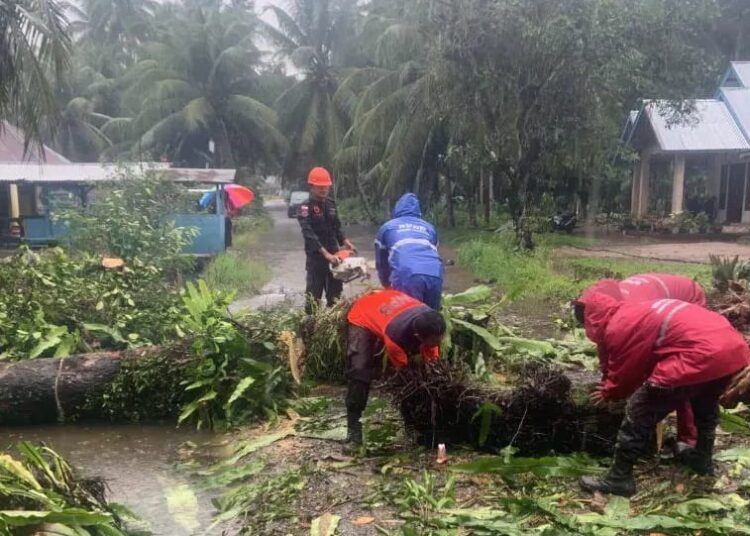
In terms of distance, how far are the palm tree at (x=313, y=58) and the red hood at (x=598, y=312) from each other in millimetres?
32382

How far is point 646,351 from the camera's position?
153 inches

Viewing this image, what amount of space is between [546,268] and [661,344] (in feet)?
34.2

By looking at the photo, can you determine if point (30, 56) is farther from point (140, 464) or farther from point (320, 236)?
point (140, 464)

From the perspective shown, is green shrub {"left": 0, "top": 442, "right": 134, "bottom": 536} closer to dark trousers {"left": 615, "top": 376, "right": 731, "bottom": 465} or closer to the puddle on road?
the puddle on road

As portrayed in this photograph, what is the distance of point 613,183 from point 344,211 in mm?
17514

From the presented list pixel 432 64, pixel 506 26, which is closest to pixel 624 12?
pixel 506 26

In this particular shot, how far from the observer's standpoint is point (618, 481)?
3973 millimetres

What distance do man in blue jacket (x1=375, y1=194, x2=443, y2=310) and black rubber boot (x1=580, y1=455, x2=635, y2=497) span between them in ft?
7.85

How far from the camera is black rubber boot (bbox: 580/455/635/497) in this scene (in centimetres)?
396

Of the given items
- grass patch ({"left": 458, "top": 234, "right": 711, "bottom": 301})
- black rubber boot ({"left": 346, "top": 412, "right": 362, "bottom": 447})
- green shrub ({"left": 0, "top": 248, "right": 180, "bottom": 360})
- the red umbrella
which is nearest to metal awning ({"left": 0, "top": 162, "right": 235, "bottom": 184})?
the red umbrella

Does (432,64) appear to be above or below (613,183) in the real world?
above

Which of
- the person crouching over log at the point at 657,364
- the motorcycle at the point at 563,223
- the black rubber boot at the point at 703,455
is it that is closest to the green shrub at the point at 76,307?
the person crouching over log at the point at 657,364

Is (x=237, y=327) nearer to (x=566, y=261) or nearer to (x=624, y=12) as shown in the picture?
(x=566, y=261)

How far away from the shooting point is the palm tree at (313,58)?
3631cm
